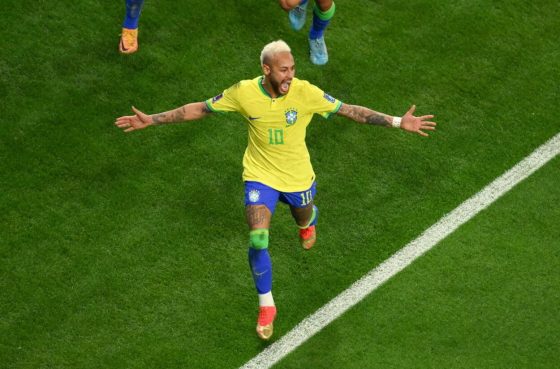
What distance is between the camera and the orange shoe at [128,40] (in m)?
12.0

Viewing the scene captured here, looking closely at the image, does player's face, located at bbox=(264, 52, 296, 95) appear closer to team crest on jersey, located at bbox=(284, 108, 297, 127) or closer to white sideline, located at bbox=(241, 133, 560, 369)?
team crest on jersey, located at bbox=(284, 108, 297, 127)

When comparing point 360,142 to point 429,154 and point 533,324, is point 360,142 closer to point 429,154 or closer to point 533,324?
point 429,154

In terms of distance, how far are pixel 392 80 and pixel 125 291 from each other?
12.8 feet

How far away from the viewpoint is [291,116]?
30.2 ft

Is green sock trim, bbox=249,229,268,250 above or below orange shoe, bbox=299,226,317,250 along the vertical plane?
above

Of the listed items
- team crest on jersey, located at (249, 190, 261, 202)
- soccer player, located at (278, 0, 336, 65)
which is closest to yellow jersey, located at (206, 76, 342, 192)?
team crest on jersey, located at (249, 190, 261, 202)

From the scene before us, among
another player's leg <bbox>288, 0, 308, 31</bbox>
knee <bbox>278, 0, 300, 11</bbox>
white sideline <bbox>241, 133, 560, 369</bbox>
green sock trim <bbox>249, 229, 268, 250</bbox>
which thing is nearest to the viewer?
green sock trim <bbox>249, 229, 268, 250</bbox>

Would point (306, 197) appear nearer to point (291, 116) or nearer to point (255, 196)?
point (255, 196)

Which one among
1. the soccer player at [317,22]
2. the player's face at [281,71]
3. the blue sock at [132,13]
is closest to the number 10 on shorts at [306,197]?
the player's face at [281,71]

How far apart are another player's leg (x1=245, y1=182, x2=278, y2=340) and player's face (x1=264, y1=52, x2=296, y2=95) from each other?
36.3 inches

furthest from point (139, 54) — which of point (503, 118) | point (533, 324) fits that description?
point (533, 324)

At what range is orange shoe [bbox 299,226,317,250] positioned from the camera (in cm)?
1023

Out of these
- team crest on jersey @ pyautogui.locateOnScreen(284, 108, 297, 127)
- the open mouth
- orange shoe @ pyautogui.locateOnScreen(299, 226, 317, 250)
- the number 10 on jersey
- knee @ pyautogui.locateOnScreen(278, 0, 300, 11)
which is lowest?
orange shoe @ pyautogui.locateOnScreen(299, 226, 317, 250)

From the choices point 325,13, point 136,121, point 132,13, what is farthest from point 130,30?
point 136,121
